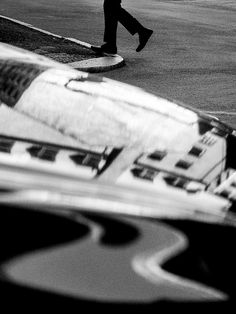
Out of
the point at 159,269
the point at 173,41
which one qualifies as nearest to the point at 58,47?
the point at 173,41

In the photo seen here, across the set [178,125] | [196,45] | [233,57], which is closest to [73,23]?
[196,45]

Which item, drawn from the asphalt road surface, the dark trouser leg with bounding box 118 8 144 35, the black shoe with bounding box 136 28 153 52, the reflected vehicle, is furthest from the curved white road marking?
the black shoe with bounding box 136 28 153 52

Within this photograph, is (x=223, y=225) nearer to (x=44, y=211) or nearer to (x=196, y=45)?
(x=44, y=211)

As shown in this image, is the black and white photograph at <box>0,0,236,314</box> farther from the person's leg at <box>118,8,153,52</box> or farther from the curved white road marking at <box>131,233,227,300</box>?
the person's leg at <box>118,8,153,52</box>

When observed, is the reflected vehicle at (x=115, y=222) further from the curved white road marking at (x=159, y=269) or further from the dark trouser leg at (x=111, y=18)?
Answer: the dark trouser leg at (x=111, y=18)

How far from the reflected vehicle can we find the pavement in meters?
8.91

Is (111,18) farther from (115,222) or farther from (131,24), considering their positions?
(115,222)

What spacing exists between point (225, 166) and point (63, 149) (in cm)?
69

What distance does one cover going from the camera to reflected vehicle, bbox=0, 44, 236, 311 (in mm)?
3023

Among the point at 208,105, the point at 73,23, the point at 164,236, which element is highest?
the point at 164,236

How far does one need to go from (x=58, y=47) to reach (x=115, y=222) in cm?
1152

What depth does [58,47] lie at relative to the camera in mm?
14391

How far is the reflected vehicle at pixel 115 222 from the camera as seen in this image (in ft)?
9.92

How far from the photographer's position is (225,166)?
3.63 m
